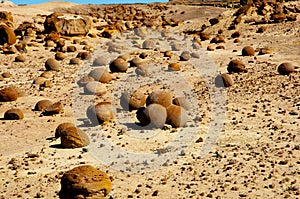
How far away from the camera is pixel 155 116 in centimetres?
888

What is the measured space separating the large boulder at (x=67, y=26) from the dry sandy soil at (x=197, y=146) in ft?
19.6

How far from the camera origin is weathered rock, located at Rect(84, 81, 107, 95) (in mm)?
12047

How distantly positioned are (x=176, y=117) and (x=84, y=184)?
11.5 ft

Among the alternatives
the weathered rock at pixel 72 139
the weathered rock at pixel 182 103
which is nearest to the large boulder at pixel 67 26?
the weathered rock at pixel 182 103

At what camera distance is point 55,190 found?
6.57m

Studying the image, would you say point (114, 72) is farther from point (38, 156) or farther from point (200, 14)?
point (200, 14)

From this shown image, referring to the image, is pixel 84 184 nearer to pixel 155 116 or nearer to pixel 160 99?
pixel 155 116

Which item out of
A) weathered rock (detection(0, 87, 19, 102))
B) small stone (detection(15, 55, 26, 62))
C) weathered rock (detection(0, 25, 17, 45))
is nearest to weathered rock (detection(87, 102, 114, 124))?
weathered rock (detection(0, 87, 19, 102))

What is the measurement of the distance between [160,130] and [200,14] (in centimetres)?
2306

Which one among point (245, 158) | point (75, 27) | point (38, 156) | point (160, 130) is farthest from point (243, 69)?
point (75, 27)

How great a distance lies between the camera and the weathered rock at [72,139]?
27.0 feet

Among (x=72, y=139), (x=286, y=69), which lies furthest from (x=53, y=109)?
(x=286, y=69)

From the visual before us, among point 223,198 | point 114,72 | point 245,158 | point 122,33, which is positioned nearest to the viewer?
point 223,198

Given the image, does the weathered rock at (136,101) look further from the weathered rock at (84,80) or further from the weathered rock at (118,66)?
the weathered rock at (118,66)
